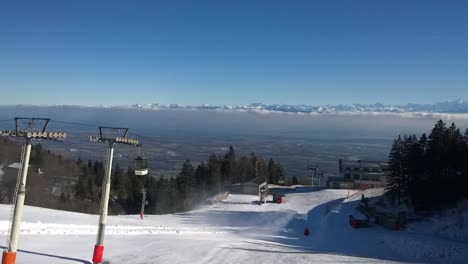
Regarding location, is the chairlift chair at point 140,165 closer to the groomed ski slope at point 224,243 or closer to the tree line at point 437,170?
the groomed ski slope at point 224,243

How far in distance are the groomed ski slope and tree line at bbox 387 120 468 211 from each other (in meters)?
7.89

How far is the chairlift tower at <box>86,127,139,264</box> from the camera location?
16.8m

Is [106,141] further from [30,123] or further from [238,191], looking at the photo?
[238,191]

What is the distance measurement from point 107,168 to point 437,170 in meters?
36.0

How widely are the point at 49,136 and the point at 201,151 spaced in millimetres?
168175

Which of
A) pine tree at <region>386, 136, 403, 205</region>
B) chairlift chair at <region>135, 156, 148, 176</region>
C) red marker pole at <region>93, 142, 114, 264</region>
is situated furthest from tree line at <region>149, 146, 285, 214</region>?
red marker pole at <region>93, 142, 114, 264</region>

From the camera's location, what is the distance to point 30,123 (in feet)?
48.2

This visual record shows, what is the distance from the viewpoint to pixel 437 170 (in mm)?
43594

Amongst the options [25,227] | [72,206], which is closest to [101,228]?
[25,227]

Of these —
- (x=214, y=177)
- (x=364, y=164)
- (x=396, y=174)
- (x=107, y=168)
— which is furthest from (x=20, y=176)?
(x=364, y=164)

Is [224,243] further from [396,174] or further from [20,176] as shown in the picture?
[396,174]

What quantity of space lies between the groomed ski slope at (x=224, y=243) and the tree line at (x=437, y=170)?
311 inches

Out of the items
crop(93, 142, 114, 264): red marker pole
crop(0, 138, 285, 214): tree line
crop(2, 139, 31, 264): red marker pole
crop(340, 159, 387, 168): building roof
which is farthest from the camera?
crop(340, 159, 387, 168): building roof

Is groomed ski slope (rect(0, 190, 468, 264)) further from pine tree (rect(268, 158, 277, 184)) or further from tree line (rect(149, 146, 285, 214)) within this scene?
pine tree (rect(268, 158, 277, 184))
